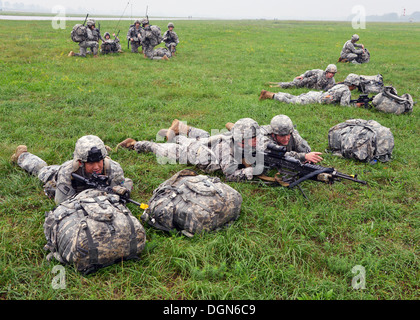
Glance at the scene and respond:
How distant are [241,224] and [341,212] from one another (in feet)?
5.28

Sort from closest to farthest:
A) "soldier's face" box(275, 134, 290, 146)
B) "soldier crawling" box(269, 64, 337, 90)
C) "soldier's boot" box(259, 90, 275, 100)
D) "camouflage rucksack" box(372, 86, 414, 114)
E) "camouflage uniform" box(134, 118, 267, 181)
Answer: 1. "camouflage uniform" box(134, 118, 267, 181)
2. "soldier's face" box(275, 134, 290, 146)
3. "camouflage rucksack" box(372, 86, 414, 114)
4. "soldier's boot" box(259, 90, 275, 100)
5. "soldier crawling" box(269, 64, 337, 90)

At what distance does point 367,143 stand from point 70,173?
540 centimetres

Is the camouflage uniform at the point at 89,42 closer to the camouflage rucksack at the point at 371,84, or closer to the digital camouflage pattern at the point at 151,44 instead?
the digital camouflage pattern at the point at 151,44

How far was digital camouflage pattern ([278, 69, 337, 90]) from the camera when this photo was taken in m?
11.4

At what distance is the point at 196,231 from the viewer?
427 cm

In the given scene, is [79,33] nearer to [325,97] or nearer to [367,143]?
[325,97]

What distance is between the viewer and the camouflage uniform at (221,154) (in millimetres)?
5646

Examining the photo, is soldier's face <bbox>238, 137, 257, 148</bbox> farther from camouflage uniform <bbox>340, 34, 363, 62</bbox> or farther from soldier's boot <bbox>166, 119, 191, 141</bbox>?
camouflage uniform <bbox>340, 34, 363, 62</bbox>

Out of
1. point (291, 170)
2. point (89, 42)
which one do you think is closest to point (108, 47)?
point (89, 42)

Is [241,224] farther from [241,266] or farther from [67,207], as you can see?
[67,207]

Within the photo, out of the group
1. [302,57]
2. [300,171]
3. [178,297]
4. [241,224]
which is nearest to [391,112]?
[300,171]

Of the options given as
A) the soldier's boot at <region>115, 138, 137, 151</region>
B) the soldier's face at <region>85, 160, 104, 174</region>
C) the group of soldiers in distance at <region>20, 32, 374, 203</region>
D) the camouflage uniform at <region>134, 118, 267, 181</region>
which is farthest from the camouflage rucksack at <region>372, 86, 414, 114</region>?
the soldier's face at <region>85, 160, 104, 174</region>

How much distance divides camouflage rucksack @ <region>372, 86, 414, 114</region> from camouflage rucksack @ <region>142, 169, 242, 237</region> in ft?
22.2

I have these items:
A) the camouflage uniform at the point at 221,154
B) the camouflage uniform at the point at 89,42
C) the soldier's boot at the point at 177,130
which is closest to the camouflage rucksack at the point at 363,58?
the camouflage uniform at the point at 89,42
